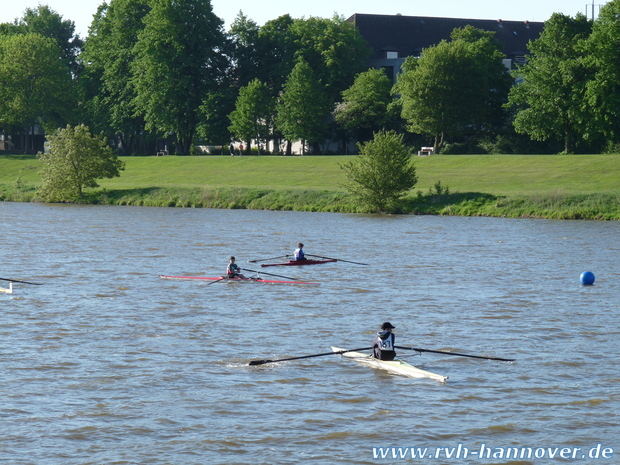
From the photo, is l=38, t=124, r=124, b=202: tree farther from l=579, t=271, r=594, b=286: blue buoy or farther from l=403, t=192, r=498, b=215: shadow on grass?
l=579, t=271, r=594, b=286: blue buoy

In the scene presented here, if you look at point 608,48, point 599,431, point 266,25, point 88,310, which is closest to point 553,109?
point 608,48

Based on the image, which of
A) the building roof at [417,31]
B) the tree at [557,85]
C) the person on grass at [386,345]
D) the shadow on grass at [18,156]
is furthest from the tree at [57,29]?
the person on grass at [386,345]

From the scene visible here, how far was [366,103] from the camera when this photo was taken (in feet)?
336

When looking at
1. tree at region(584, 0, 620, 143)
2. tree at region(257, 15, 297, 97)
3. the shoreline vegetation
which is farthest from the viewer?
tree at region(257, 15, 297, 97)

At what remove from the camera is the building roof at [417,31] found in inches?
4941

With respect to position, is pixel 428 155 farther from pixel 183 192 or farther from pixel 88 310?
pixel 88 310

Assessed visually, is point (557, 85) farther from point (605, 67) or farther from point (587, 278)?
point (587, 278)

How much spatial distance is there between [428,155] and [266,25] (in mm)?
33385

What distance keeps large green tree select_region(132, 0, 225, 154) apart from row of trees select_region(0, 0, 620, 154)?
6.2 inches

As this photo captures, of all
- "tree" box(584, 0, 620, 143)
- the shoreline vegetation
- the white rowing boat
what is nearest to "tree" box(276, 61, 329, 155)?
the shoreline vegetation

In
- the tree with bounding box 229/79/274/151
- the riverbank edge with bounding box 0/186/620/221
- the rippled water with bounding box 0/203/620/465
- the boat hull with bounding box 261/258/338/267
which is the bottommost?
the rippled water with bounding box 0/203/620/465

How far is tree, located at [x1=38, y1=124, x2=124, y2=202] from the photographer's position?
3199 inches

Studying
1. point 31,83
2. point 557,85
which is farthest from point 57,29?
point 557,85

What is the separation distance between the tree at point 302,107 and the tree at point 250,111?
191 centimetres
